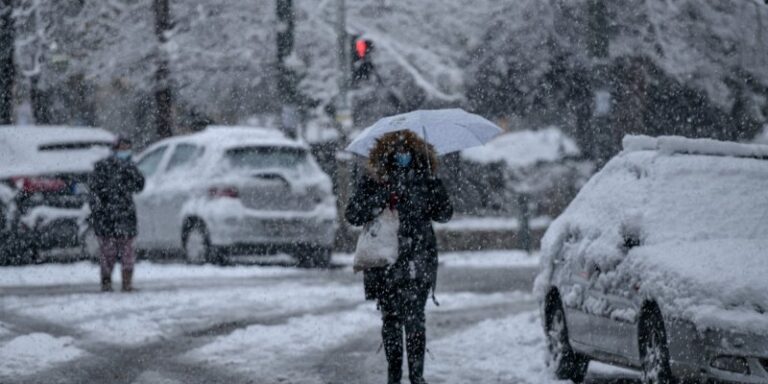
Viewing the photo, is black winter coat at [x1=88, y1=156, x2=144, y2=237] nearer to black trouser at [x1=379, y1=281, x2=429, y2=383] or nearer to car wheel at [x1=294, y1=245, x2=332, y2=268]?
car wheel at [x1=294, y1=245, x2=332, y2=268]

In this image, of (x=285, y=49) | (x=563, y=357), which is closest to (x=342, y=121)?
(x=285, y=49)

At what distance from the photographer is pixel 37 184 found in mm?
17906

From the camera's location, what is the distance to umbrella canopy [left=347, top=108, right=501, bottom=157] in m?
9.20

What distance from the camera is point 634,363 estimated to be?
28.1ft

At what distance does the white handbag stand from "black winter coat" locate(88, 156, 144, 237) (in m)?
7.47

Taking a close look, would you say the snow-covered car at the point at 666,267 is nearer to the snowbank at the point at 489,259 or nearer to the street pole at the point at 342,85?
the snowbank at the point at 489,259

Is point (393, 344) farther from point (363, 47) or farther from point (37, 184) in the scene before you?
point (363, 47)

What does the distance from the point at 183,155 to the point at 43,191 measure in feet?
6.18

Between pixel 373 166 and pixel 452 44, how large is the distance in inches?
786

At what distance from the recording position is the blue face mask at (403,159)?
881 cm

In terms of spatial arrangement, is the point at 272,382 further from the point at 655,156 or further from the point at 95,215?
the point at 95,215

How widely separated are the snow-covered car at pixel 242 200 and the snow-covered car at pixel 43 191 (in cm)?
107

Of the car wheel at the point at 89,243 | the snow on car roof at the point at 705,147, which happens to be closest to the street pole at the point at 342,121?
the car wheel at the point at 89,243

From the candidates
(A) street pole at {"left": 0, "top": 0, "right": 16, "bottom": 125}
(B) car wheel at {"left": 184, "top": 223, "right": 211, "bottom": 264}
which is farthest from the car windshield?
(A) street pole at {"left": 0, "top": 0, "right": 16, "bottom": 125}
